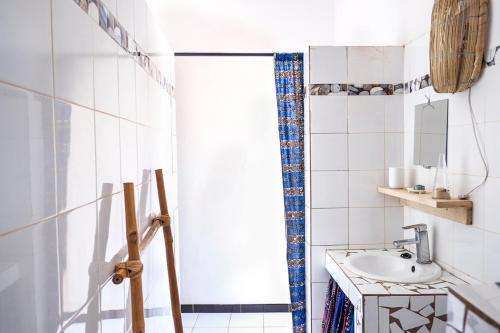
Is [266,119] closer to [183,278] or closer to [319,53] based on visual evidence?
[319,53]

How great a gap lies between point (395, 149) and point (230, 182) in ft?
4.08

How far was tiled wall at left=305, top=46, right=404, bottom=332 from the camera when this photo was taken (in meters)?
1.91

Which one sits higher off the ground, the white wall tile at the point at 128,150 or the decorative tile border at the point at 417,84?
the decorative tile border at the point at 417,84

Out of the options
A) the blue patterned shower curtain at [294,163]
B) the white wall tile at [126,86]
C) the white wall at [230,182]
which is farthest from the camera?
the white wall at [230,182]

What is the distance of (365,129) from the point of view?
1.93m

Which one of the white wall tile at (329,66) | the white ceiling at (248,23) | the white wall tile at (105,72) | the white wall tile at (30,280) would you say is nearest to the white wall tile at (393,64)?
the white wall tile at (329,66)

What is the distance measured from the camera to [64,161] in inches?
27.4

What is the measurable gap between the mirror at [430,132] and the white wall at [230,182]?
3.56ft

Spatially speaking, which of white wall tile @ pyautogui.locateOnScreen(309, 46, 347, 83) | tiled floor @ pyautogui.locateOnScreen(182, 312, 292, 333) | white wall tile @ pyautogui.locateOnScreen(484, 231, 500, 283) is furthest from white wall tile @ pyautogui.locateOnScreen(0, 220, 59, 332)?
tiled floor @ pyautogui.locateOnScreen(182, 312, 292, 333)

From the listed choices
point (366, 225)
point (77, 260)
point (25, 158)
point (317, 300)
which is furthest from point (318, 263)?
point (25, 158)

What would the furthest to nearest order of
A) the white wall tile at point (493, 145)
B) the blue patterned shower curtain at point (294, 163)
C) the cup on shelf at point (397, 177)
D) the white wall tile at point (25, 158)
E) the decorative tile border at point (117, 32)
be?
the blue patterned shower curtain at point (294, 163) → the cup on shelf at point (397, 177) → the white wall tile at point (493, 145) → the decorative tile border at point (117, 32) → the white wall tile at point (25, 158)

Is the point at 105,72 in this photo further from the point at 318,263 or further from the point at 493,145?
the point at 318,263

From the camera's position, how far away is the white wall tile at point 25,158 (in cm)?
51

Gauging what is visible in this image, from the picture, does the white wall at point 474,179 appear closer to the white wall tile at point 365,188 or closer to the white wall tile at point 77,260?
the white wall tile at point 365,188
